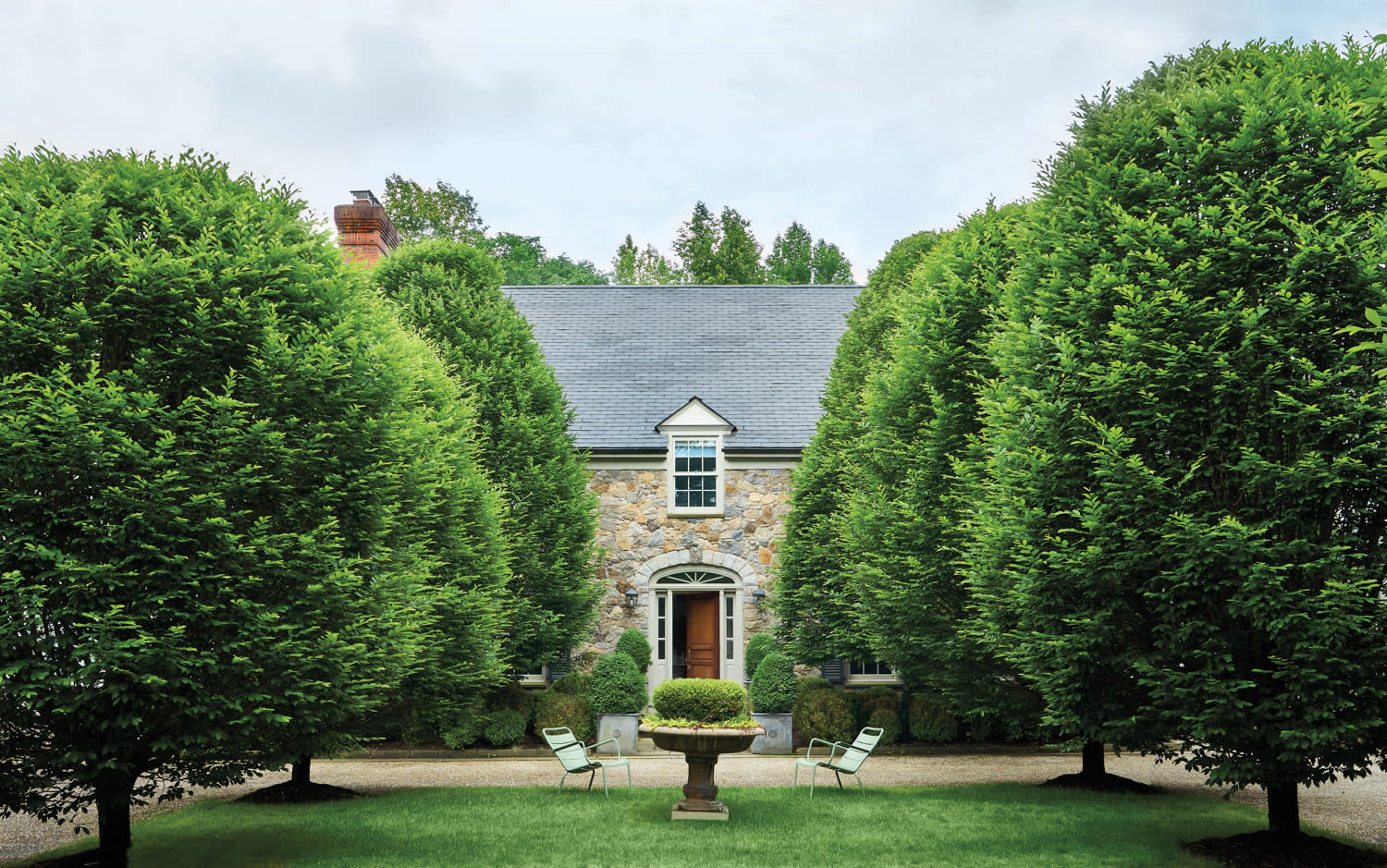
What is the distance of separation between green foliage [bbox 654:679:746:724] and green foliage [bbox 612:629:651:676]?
28.8 ft

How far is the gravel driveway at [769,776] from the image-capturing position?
37.3ft

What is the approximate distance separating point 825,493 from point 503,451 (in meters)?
5.89

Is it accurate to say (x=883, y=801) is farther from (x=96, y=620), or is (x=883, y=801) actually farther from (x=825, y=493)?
(x=96, y=620)

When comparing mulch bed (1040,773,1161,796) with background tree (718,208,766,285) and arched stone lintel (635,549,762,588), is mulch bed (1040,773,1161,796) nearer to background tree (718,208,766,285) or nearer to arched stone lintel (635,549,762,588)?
arched stone lintel (635,549,762,588)

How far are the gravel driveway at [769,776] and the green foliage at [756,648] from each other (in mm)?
2873

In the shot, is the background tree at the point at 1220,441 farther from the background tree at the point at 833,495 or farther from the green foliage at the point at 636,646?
the green foliage at the point at 636,646

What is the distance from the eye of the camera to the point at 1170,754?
30.7ft

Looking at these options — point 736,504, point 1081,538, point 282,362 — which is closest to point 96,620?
point 282,362

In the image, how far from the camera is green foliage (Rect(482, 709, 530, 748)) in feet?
56.7

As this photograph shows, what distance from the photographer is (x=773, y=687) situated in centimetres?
1733

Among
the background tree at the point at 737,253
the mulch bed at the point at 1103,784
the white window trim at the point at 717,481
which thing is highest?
the background tree at the point at 737,253

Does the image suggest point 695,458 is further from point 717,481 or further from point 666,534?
point 666,534

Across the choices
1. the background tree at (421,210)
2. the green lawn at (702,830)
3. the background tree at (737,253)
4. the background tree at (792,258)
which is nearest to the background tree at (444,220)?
the background tree at (421,210)

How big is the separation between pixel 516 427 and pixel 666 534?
4985 millimetres
